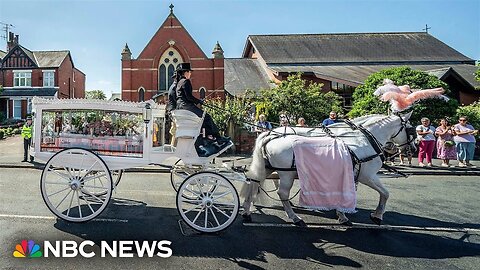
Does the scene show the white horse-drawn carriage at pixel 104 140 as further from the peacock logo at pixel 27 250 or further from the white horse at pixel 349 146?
the peacock logo at pixel 27 250

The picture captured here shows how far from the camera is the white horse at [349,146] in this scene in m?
5.05

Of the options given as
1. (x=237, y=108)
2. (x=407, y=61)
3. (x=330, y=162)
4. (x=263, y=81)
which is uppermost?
(x=407, y=61)

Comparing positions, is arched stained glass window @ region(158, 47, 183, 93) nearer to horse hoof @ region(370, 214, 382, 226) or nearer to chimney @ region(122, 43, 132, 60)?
chimney @ region(122, 43, 132, 60)

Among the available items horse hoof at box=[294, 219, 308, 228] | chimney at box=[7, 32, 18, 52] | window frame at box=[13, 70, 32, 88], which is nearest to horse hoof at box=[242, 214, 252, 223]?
horse hoof at box=[294, 219, 308, 228]

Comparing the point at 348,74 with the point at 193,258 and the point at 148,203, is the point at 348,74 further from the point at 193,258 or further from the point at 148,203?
the point at 193,258

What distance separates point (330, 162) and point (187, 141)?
2212 millimetres

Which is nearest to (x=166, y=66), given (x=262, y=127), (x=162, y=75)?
(x=162, y=75)

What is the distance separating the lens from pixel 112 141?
533 cm

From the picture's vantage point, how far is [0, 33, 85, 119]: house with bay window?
34.4 m

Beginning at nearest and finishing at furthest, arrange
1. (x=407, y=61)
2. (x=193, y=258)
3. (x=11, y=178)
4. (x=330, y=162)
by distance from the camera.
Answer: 1. (x=193, y=258)
2. (x=330, y=162)
3. (x=11, y=178)
4. (x=407, y=61)

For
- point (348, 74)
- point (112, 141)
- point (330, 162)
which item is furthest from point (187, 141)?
point (348, 74)

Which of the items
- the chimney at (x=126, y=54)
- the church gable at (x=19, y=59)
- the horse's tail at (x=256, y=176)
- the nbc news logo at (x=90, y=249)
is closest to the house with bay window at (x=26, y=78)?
the church gable at (x=19, y=59)

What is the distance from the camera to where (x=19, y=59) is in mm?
36094

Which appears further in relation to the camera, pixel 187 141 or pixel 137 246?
pixel 187 141
